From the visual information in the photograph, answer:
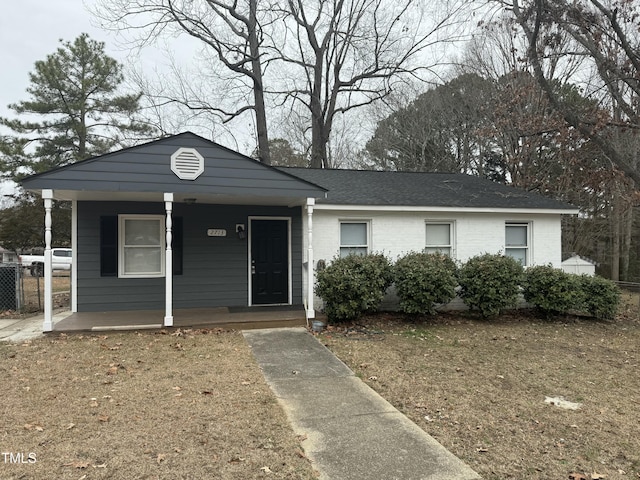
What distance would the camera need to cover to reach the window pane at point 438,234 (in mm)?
10344

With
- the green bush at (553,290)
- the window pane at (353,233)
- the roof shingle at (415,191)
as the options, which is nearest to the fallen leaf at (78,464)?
the roof shingle at (415,191)

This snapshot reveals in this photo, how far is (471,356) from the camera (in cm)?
643

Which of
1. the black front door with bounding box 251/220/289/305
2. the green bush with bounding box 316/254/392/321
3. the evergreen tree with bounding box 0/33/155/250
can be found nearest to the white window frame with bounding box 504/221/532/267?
the green bush with bounding box 316/254/392/321

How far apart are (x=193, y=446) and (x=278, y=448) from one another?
704 mm

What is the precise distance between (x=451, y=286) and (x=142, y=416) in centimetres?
650

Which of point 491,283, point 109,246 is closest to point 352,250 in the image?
point 491,283

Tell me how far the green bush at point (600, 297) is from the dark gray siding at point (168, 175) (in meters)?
6.86

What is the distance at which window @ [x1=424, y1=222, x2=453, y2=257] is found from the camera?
1032cm

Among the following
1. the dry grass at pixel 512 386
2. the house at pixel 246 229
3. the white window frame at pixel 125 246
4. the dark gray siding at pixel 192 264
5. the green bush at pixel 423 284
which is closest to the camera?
the dry grass at pixel 512 386

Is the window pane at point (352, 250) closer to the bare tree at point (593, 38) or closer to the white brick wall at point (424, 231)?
the white brick wall at point (424, 231)

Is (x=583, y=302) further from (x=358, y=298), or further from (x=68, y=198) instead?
(x=68, y=198)

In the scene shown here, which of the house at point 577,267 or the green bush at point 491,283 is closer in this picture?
the green bush at point 491,283

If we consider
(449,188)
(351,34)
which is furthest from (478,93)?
(449,188)

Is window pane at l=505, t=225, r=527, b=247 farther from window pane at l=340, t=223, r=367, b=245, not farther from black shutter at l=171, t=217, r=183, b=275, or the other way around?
black shutter at l=171, t=217, r=183, b=275
